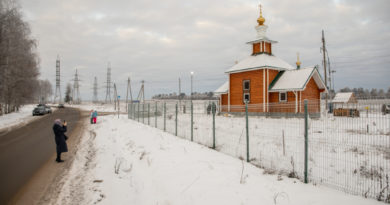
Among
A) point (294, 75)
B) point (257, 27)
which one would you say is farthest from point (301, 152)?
point (257, 27)

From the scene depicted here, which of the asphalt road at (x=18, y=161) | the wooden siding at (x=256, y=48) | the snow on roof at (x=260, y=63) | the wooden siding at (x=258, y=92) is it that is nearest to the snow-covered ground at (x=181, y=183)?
the asphalt road at (x=18, y=161)

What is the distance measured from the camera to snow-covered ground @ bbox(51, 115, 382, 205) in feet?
15.1

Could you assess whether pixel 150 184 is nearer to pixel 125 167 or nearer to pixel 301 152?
pixel 125 167

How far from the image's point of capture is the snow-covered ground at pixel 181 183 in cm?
461

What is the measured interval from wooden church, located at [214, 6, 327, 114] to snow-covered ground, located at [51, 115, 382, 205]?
14387mm

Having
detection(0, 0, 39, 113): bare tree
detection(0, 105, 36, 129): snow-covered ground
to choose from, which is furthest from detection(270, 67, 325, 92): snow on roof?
detection(0, 0, 39, 113): bare tree

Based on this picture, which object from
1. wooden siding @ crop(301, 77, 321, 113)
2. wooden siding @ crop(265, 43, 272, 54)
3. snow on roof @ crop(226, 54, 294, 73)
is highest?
wooden siding @ crop(265, 43, 272, 54)

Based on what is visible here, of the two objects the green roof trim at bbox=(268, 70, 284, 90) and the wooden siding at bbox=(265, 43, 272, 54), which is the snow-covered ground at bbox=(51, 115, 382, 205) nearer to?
the green roof trim at bbox=(268, 70, 284, 90)

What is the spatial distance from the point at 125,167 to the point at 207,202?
3332 mm

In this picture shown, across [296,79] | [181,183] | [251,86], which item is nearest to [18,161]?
[181,183]

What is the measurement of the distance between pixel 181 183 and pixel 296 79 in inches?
803

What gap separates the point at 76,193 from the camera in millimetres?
Result: 5055

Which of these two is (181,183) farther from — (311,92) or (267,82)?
(311,92)

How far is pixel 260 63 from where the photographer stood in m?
23.4
